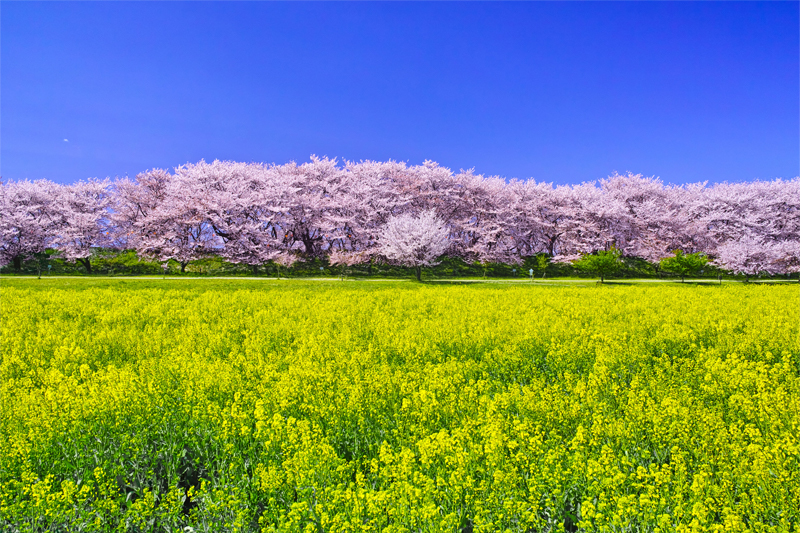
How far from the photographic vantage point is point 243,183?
46.4m

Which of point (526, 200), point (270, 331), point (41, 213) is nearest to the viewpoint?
point (270, 331)

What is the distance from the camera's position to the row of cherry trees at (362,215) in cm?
4366

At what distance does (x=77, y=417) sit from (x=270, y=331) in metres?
5.27

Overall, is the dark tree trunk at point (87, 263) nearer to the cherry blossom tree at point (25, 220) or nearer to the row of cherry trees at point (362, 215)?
the row of cherry trees at point (362, 215)

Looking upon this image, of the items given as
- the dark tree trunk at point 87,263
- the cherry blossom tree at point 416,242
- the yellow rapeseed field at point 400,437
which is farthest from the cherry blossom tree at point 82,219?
the yellow rapeseed field at point 400,437

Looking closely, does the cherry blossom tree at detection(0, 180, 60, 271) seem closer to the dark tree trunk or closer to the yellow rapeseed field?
the dark tree trunk

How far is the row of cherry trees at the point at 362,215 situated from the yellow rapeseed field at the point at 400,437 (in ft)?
98.5

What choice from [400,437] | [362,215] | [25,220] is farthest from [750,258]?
[25,220]

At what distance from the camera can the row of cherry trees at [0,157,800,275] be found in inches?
1719

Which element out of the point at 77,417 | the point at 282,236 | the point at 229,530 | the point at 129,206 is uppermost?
the point at 129,206

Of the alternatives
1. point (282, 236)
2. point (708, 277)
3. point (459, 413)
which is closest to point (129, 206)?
point (282, 236)

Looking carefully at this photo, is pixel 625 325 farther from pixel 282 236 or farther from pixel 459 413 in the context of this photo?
pixel 282 236

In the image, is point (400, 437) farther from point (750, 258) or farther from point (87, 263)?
point (87, 263)

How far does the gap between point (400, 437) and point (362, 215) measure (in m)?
42.6
